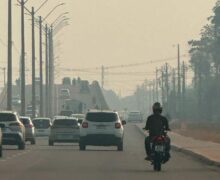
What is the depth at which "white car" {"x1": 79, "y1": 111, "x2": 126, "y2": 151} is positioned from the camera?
190 ft

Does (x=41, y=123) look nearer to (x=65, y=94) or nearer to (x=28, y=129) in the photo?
(x=28, y=129)

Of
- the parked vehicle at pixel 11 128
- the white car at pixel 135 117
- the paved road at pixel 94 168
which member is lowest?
the paved road at pixel 94 168

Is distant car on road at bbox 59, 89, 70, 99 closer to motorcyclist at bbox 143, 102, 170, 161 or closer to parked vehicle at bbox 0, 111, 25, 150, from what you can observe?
parked vehicle at bbox 0, 111, 25, 150

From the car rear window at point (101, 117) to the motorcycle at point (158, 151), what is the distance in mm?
20716

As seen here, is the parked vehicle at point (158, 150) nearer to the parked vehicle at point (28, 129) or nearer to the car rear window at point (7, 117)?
the car rear window at point (7, 117)

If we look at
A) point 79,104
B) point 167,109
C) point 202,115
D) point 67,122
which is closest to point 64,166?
point 67,122

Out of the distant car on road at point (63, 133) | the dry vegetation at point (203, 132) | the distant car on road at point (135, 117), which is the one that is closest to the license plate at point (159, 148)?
the distant car on road at point (63, 133)

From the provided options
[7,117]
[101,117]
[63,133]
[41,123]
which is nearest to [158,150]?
[7,117]

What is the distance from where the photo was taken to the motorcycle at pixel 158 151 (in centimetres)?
3734

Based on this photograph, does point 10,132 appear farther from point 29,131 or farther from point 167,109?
point 167,109

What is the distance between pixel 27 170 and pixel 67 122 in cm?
3157

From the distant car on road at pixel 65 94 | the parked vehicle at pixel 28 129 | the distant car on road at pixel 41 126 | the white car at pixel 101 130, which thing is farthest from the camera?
the distant car on road at pixel 65 94

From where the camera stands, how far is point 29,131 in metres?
68.8

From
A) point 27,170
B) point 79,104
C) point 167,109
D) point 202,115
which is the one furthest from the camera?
point 167,109
